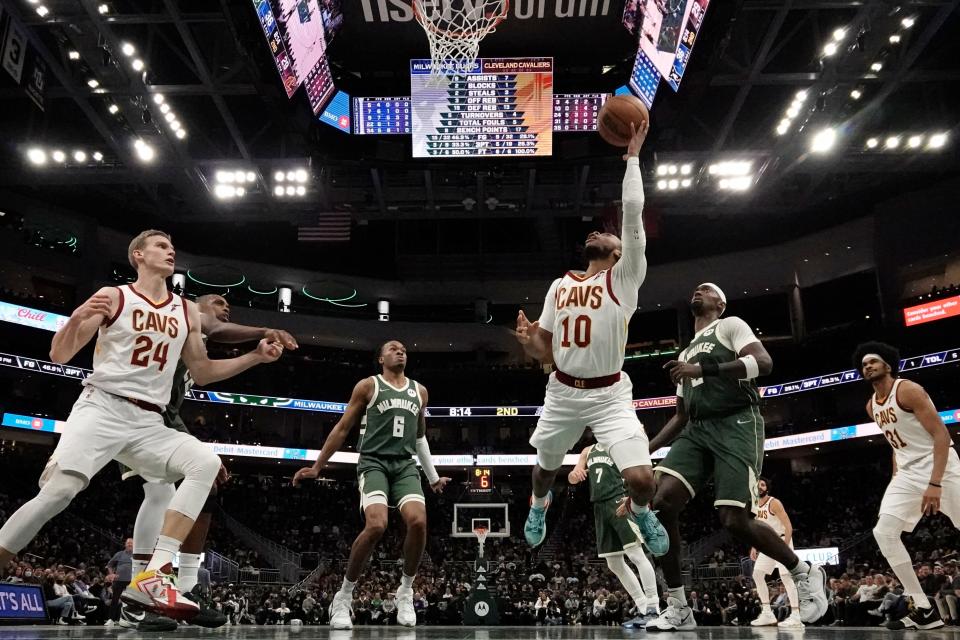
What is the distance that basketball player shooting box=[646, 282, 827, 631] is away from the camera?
522 cm

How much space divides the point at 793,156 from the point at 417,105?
827 cm

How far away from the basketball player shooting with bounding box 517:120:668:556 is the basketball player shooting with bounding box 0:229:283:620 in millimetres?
2086

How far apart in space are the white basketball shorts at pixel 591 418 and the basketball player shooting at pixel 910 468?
2.56m

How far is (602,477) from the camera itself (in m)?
7.66

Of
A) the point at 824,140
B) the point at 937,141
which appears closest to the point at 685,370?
the point at 824,140

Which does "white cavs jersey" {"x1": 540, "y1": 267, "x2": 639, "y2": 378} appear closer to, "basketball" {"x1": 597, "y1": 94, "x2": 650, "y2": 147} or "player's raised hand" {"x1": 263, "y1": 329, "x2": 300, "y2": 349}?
"basketball" {"x1": 597, "y1": 94, "x2": 650, "y2": 147}

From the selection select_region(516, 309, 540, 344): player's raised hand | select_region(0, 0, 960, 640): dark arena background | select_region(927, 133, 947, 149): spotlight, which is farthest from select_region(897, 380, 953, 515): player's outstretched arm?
select_region(927, 133, 947, 149): spotlight

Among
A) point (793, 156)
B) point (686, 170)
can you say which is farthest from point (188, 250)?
Answer: point (793, 156)

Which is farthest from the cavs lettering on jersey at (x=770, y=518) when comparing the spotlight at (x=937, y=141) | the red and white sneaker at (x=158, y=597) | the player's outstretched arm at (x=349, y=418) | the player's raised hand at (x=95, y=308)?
the spotlight at (x=937, y=141)

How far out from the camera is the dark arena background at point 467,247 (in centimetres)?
1335

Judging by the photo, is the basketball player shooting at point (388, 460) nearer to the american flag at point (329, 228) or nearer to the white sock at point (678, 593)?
the white sock at point (678, 593)

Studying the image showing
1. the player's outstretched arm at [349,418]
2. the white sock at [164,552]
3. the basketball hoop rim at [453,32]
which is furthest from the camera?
the basketball hoop rim at [453,32]

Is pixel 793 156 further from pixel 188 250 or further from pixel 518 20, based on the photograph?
pixel 188 250

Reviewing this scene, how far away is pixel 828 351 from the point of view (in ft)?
96.4
